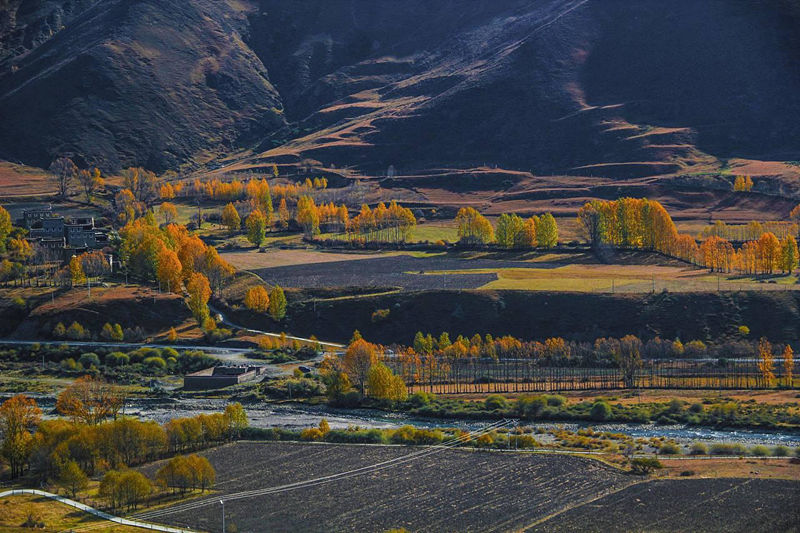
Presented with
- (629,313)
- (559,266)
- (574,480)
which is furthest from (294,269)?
(574,480)

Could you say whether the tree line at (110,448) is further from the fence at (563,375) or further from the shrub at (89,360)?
the shrub at (89,360)

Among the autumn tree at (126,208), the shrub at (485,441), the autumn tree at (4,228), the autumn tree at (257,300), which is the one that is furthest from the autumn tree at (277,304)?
the autumn tree at (126,208)

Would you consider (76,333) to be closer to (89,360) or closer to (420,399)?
(89,360)

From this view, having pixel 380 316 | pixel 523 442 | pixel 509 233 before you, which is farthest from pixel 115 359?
pixel 509 233

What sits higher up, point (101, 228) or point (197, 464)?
point (101, 228)

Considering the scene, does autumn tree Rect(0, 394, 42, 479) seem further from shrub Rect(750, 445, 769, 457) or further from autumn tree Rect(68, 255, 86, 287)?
autumn tree Rect(68, 255, 86, 287)

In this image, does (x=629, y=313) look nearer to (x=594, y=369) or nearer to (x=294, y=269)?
(x=594, y=369)

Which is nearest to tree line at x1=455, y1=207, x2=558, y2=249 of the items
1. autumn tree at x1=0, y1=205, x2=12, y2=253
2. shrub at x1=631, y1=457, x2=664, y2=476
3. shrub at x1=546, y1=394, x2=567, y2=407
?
autumn tree at x1=0, y1=205, x2=12, y2=253
